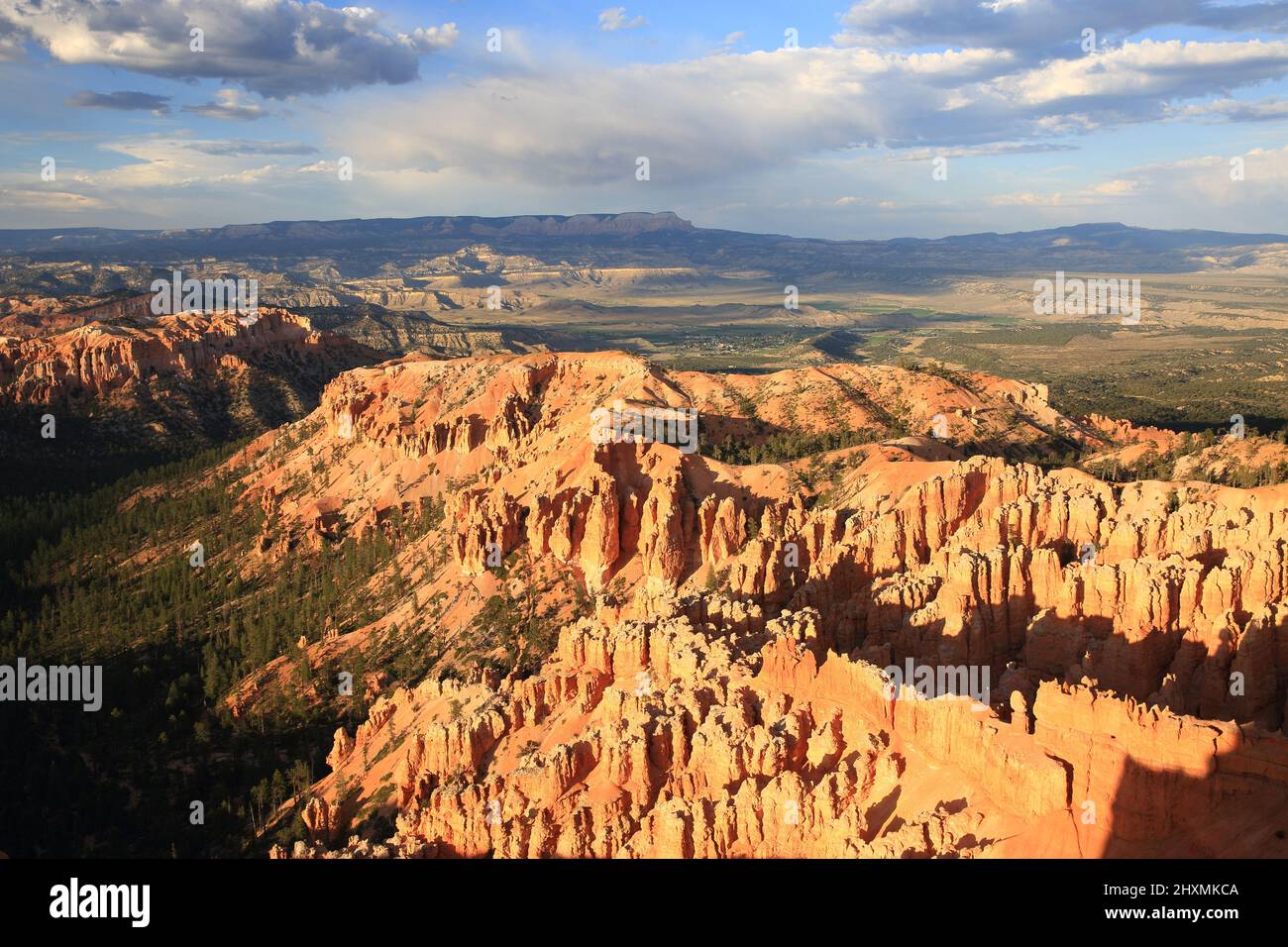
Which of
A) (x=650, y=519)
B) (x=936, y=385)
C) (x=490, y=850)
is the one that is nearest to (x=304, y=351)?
(x=936, y=385)

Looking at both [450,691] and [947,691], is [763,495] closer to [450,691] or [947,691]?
[450,691]

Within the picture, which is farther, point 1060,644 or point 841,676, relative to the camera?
point 1060,644

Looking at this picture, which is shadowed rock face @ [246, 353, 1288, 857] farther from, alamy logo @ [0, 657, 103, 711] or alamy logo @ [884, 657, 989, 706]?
alamy logo @ [0, 657, 103, 711]

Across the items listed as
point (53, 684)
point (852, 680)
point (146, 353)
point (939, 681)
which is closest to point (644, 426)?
point (53, 684)

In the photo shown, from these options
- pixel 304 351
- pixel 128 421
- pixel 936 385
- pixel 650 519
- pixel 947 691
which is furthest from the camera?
pixel 304 351

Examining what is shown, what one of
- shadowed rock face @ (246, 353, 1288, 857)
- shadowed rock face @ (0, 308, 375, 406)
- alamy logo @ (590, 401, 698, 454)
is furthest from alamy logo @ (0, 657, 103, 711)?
shadowed rock face @ (0, 308, 375, 406)

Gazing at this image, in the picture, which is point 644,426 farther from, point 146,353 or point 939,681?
point 146,353
